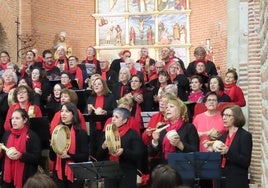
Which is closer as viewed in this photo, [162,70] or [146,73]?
[162,70]

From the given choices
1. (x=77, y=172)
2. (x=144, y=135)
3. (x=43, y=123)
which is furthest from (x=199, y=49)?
(x=77, y=172)

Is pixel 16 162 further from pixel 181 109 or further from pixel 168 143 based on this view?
pixel 181 109

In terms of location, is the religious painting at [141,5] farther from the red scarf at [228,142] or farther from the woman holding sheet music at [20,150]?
the red scarf at [228,142]

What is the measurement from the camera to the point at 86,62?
40.1 ft

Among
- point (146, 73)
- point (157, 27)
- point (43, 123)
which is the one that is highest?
point (157, 27)

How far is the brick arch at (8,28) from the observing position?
1545cm

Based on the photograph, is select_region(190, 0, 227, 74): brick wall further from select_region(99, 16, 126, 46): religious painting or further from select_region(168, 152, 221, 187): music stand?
select_region(168, 152, 221, 187): music stand

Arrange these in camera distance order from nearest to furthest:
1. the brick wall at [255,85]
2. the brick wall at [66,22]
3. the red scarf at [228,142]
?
the red scarf at [228,142] → the brick wall at [255,85] → the brick wall at [66,22]

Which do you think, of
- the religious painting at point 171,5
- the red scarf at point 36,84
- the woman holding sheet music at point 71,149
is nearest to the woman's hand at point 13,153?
the woman holding sheet music at point 71,149

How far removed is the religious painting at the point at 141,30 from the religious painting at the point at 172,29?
0.94ft

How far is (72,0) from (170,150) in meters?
12.3

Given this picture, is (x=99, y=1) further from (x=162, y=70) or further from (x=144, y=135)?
(x=144, y=135)

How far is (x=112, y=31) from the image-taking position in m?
17.9

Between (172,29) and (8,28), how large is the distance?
505 cm
